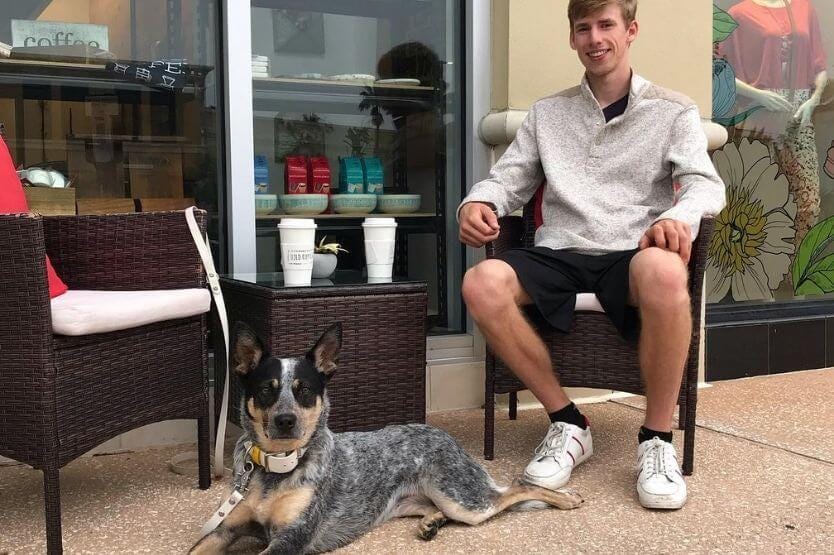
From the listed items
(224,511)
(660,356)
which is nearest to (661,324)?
(660,356)

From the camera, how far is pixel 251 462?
75.4 inches

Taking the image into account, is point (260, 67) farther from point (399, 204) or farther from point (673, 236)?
point (673, 236)

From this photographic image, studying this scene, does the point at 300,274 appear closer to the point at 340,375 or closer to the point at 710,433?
the point at 340,375

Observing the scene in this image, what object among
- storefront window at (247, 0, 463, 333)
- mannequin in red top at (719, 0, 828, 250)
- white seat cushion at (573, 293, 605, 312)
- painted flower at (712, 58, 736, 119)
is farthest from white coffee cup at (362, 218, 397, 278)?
mannequin in red top at (719, 0, 828, 250)

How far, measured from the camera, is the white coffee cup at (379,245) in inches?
107

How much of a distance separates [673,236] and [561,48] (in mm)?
1359

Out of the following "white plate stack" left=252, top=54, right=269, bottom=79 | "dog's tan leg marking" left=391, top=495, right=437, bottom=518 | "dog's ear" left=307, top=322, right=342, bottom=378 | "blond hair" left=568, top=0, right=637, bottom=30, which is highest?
"blond hair" left=568, top=0, right=637, bottom=30

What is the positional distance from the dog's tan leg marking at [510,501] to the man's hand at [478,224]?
2.54ft

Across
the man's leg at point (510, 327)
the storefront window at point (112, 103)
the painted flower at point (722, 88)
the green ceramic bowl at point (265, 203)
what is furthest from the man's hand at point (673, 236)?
the painted flower at point (722, 88)

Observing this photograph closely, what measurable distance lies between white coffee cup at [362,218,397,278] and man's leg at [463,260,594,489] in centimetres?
29

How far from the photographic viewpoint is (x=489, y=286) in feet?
8.23

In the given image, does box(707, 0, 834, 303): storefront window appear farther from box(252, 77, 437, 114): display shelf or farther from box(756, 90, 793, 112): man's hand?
box(252, 77, 437, 114): display shelf

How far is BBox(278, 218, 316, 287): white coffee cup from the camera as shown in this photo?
254cm

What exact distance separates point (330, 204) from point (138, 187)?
740mm
